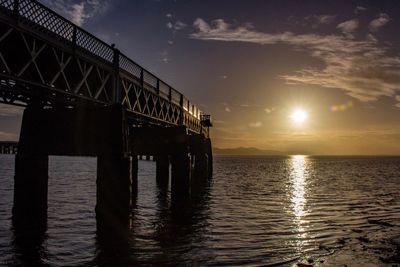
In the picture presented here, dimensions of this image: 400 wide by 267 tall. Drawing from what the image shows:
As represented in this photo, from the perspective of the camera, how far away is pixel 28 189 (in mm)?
20156

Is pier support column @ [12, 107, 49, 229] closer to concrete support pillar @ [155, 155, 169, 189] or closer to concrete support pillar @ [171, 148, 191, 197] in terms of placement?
concrete support pillar @ [171, 148, 191, 197]

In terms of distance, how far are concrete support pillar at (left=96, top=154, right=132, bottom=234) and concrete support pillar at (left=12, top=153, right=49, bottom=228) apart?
311 centimetres

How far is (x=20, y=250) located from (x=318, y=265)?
38.6ft

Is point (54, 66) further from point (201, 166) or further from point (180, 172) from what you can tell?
point (201, 166)

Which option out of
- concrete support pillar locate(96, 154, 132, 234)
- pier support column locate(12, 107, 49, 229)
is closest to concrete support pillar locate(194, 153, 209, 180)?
concrete support pillar locate(96, 154, 132, 234)

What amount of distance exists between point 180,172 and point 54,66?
65.3 ft

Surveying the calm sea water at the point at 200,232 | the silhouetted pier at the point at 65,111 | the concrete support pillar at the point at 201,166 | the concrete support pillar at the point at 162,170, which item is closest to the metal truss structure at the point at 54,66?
the silhouetted pier at the point at 65,111

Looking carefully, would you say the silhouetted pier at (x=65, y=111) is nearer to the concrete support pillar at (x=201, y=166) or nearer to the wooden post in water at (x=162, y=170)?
the wooden post in water at (x=162, y=170)

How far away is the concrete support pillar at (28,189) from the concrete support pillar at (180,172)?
15.9m

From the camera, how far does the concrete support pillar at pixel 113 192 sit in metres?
20.1

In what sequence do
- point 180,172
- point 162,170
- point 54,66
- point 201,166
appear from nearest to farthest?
point 54,66 < point 180,172 < point 162,170 < point 201,166

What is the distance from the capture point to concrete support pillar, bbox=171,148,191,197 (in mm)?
35500

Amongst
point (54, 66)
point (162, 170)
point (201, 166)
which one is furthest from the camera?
point (201, 166)

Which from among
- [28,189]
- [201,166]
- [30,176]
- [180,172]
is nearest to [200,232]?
[28,189]
